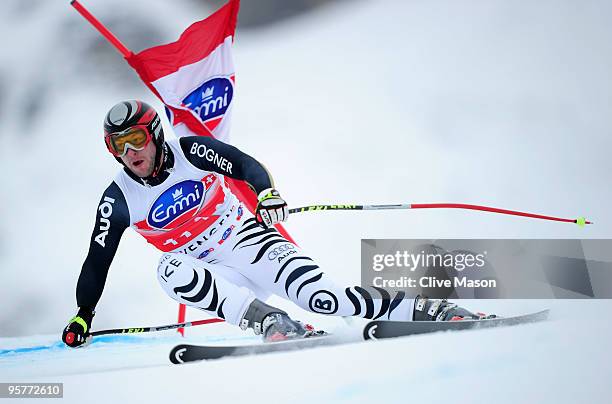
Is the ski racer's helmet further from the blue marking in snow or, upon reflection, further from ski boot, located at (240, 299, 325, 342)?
the blue marking in snow

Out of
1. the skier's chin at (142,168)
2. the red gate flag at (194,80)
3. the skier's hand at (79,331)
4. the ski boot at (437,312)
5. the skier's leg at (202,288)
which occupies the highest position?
the red gate flag at (194,80)

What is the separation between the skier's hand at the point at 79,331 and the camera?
287 cm

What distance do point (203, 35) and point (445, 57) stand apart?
1399 millimetres

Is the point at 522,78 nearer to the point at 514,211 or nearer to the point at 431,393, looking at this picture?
the point at 514,211

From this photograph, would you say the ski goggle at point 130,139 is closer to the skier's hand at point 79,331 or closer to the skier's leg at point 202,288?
the skier's leg at point 202,288

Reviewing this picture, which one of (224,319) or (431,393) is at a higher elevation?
(224,319)

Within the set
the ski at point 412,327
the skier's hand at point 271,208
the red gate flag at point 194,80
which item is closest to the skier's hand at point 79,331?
the skier's hand at point 271,208

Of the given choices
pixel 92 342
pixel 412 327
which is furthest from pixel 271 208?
pixel 92 342

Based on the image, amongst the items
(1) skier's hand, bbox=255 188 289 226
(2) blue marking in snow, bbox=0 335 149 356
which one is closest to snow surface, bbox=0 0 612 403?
(2) blue marking in snow, bbox=0 335 149 356

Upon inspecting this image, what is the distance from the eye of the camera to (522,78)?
13.1 feet

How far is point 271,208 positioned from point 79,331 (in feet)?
2.88

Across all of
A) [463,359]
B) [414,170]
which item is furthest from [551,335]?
[414,170]

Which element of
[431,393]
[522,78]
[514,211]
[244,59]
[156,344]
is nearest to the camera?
[431,393]

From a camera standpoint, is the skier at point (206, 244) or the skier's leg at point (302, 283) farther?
the skier's leg at point (302, 283)
